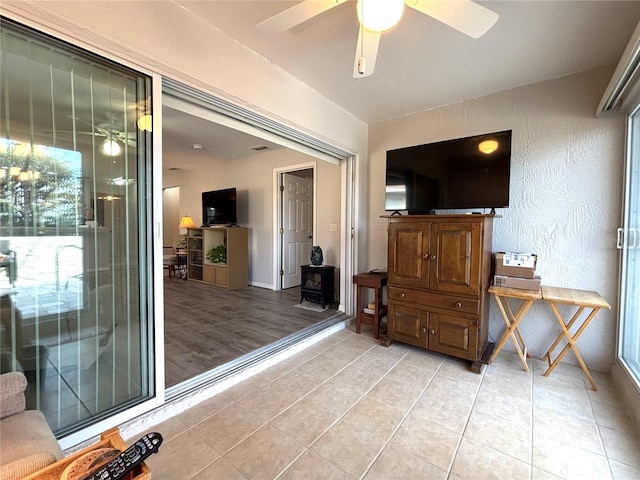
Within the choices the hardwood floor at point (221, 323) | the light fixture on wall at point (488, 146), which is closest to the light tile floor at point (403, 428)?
the hardwood floor at point (221, 323)

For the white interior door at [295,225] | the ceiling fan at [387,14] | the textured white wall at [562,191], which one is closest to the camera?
the ceiling fan at [387,14]

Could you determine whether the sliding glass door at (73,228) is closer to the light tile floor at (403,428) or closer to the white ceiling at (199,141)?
the light tile floor at (403,428)

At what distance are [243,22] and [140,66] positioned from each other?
0.71m

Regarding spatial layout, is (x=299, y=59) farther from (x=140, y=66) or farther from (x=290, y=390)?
(x=290, y=390)

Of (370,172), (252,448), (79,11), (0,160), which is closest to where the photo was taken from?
(0,160)

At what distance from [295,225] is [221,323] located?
2.42m

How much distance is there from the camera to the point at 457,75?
240cm

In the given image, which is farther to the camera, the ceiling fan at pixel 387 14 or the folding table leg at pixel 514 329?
the folding table leg at pixel 514 329

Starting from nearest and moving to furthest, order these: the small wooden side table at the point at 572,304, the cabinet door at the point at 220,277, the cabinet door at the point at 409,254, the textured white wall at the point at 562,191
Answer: the small wooden side table at the point at 572,304, the textured white wall at the point at 562,191, the cabinet door at the point at 409,254, the cabinet door at the point at 220,277

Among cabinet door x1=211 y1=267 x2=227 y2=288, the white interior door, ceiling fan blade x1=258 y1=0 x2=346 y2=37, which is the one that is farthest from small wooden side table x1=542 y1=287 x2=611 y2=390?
cabinet door x1=211 y1=267 x2=227 y2=288

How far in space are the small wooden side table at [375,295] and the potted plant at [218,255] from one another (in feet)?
10.1

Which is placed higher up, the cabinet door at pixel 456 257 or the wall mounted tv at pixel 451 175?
the wall mounted tv at pixel 451 175

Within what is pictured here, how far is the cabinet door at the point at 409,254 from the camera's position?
255 cm

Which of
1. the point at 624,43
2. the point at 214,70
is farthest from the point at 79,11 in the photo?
the point at 624,43
